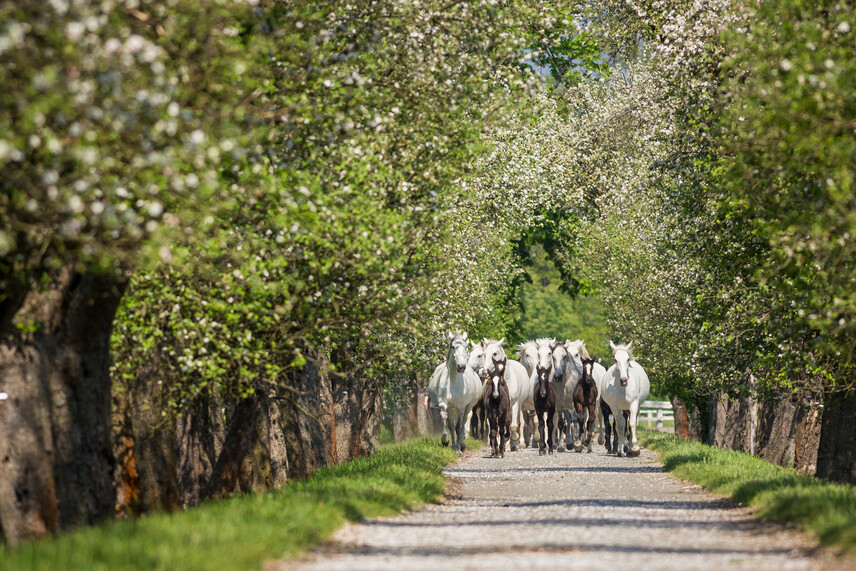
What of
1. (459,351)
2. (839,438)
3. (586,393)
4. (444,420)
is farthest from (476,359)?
(839,438)

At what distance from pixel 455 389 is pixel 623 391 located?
4816 millimetres

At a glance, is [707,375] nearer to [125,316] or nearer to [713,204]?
[713,204]

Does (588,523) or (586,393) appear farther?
(586,393)

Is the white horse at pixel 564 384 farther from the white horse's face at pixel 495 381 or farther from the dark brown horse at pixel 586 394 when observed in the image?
the white horse's face at pixel 495 381

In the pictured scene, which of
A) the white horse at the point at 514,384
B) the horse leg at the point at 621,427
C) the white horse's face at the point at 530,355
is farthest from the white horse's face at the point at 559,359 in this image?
the white horse's face at the point at 530,355

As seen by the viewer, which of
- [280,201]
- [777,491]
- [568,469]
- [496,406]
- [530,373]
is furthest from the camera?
[530,373]

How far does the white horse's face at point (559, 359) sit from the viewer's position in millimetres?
38625

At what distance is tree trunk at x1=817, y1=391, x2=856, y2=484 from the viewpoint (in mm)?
21062

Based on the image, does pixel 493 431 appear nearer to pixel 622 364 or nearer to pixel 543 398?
pixel 543 398

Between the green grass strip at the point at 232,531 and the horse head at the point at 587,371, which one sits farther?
the horse head at the point at 587,371

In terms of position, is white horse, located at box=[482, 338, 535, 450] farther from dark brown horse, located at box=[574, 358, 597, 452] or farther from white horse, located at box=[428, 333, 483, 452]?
dark brown horse, located at box=[574, 358, 597, 452]

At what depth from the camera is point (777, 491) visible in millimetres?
18000

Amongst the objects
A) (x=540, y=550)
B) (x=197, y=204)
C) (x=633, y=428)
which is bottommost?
(x=540, y=550)

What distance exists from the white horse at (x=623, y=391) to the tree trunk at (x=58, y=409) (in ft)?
73.6
